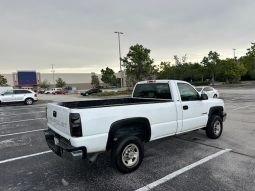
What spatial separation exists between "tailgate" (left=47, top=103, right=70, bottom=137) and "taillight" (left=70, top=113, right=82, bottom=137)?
0.15m

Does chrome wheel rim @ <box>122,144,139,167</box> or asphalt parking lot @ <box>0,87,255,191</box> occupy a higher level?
chrome wheel rim @ <box>122,144,139,167</box>

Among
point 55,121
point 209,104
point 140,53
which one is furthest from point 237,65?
point 55,121

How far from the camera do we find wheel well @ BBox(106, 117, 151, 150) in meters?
4.09

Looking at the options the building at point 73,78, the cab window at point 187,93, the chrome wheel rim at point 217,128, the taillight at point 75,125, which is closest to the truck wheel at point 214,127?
the chrome wheel rim at point 217,128

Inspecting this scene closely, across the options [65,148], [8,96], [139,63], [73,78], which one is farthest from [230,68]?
[73,78]

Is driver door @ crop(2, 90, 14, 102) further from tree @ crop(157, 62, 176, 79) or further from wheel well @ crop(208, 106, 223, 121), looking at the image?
tree @ crop(157, 62, 176, 79)

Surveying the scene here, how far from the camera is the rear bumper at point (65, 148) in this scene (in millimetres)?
3701

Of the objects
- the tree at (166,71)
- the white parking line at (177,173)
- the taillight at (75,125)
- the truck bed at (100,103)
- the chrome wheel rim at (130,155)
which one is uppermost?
the tree at (166,71)

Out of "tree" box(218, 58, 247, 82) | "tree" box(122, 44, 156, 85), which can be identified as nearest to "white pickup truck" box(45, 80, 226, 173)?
"tree" box(122, 44, 156, 85)

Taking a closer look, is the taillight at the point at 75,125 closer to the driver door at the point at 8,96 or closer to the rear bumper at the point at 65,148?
the rear bumper at the point at 65,148

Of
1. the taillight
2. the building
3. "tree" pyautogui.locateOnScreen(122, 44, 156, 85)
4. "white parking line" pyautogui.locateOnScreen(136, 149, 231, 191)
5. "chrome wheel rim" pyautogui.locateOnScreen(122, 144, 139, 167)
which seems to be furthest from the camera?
the building

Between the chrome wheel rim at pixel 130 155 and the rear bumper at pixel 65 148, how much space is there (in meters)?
0.83

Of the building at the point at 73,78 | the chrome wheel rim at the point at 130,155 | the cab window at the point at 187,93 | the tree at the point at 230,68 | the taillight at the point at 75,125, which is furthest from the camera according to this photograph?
the building at the point at 73,78

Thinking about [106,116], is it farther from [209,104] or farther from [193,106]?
[209,104]
